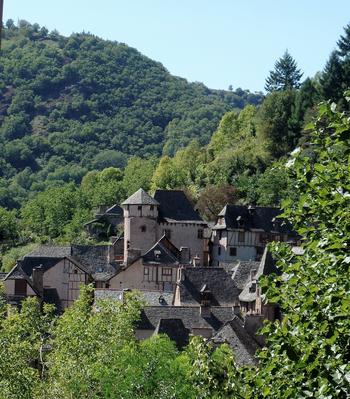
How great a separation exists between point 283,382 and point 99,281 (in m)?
67.5

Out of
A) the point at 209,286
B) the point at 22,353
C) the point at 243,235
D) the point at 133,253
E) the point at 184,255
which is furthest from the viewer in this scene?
the point at 243,235

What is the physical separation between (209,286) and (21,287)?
1347 centimetres

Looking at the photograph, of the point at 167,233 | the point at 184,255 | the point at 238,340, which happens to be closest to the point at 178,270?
the point at 184,255

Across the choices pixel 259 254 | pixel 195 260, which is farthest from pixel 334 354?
pixel 259 254

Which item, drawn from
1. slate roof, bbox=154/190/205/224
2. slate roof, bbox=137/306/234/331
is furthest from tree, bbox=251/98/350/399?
slate roof, bbox=154/190/205/224

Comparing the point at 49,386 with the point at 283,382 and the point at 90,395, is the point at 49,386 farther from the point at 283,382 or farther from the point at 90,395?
the point at 283,382

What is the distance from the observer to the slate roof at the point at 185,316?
69.8m

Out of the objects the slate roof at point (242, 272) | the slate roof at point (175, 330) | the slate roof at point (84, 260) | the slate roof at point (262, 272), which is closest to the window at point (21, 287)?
the slate roof at point (84, 260)

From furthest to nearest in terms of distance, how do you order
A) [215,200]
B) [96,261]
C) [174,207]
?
1. [215,200]
2. [174,207]
3. [96,261]

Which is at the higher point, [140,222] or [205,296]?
[140,222]

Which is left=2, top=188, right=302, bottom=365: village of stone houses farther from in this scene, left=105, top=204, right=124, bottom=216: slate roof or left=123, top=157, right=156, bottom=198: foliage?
left=123, top=157, right=156, bottom=198: foliage

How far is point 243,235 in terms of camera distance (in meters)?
101

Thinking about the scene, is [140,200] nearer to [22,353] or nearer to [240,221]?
[240,221]

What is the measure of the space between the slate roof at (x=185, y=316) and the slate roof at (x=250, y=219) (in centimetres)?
2855
